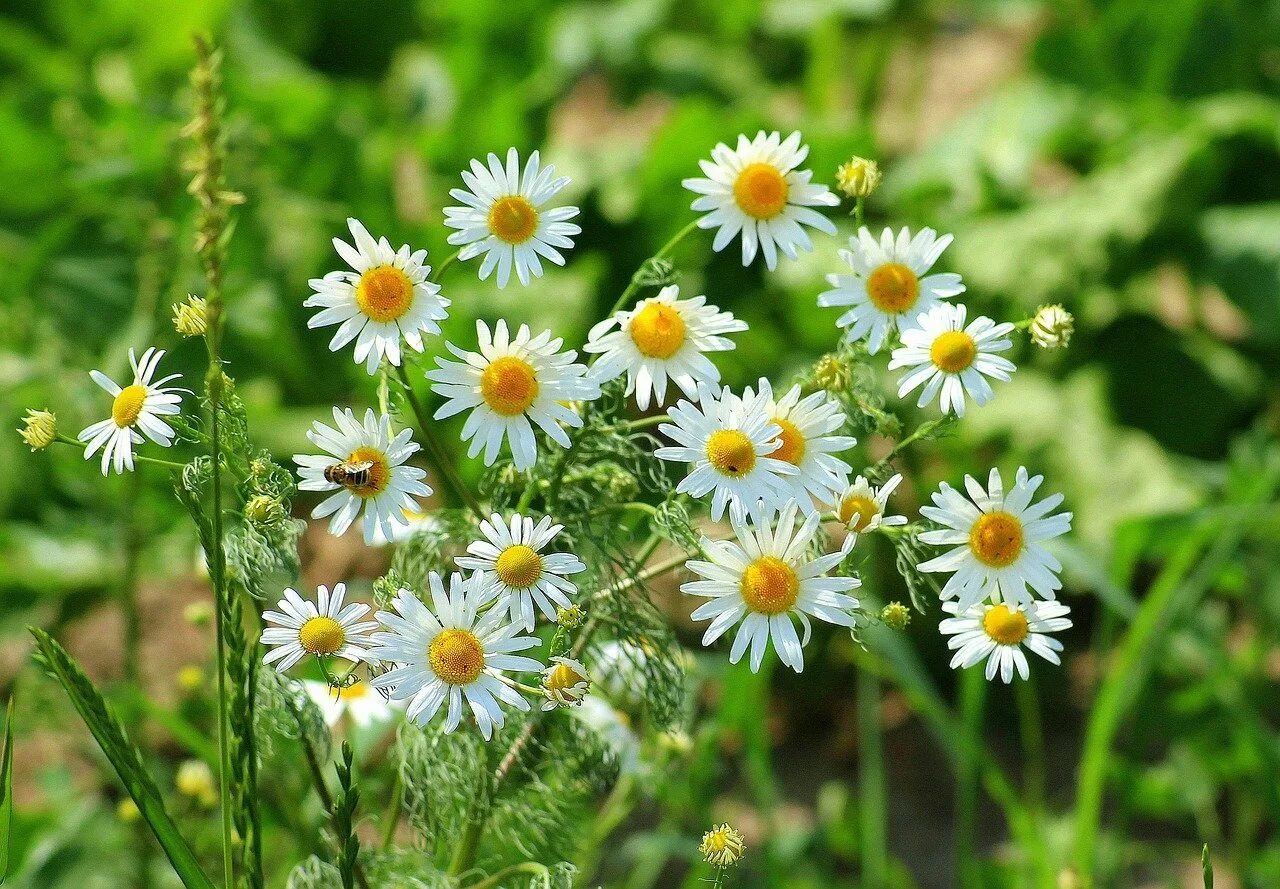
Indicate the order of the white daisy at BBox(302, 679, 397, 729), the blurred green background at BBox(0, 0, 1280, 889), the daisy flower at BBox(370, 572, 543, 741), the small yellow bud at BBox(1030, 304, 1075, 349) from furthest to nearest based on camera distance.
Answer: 1. the blurred green background at BBox(0, 0, 1280, 889)
2. the white daisy at BBox(302, 679, 397, 729)
3. the small yellow bud at BBox(1030, 304, 1075, 349)
4. the daisy flower at BBox(370, 572, 543, 741)

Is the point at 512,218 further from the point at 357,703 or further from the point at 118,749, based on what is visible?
the point at 357,703

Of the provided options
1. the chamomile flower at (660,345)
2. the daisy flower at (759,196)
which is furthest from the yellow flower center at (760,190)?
the chamomile flower at (660,345)

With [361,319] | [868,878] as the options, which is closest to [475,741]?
[361,319]

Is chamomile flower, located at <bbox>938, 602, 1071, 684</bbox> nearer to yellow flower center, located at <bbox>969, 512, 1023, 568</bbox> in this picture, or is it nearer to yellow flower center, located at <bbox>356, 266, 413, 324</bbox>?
yellow flower center, located at <bbox>969, 512, 1023, 568</bbox>

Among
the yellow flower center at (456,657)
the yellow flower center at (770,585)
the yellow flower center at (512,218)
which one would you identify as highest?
the yellow flower center at (512,218)

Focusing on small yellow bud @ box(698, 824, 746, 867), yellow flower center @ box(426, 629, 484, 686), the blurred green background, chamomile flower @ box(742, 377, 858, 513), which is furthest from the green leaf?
the blurred green background

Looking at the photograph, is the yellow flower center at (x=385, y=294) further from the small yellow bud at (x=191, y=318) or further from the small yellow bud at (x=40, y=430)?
the small yellow bud at (x=40, y=430)

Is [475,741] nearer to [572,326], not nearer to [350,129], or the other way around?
[572,326]
